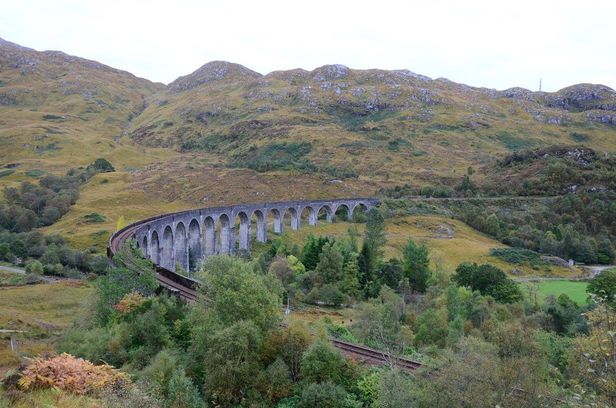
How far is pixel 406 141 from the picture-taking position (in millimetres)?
160125

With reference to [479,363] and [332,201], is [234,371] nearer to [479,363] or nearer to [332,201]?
[479,363]

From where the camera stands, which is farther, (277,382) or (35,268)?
(35,268)

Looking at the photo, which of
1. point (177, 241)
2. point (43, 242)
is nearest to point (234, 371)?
point (177, 241)

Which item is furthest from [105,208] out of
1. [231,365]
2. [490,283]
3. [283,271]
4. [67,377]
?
[67,377]

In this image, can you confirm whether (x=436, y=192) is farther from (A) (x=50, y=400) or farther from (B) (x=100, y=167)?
(A) (x=50, y=400)

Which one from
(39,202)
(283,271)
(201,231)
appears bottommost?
(283,271)

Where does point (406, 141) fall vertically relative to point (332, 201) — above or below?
above

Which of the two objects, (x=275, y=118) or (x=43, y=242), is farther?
(x=275, y=118)

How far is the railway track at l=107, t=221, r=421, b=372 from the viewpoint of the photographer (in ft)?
79.1

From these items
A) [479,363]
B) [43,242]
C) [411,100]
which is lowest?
[43,242]

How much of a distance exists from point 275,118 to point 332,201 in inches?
3642

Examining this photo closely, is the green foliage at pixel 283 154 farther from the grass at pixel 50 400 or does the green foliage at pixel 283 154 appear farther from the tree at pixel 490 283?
the grass at pixel 50 400

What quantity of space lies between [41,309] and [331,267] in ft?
93.4

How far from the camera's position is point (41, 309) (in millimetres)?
47812
